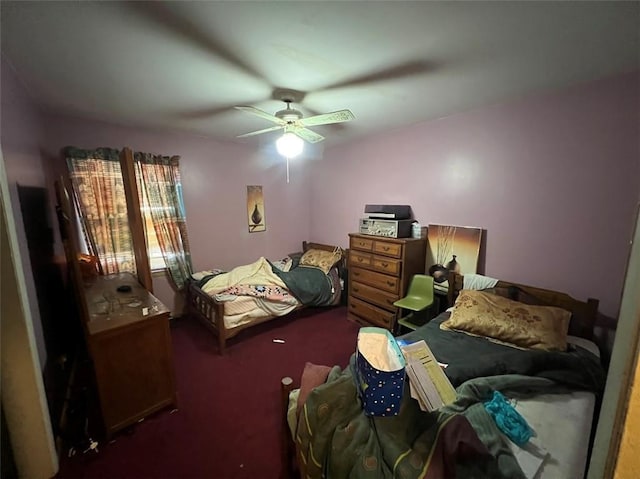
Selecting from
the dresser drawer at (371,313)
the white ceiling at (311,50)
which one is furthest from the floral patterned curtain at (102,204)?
the dresser drawer at (371,313)

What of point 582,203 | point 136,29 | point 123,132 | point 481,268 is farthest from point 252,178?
point 582,203

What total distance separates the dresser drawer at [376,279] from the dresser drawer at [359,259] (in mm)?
73

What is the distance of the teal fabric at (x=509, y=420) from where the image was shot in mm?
1146

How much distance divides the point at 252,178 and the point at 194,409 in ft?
9.49

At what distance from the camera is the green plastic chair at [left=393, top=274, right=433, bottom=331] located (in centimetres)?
264

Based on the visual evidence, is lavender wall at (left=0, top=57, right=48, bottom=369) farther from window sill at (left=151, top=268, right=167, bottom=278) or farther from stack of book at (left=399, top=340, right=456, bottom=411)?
stack of book at (left=399, top=340, right=456, bottom=411)

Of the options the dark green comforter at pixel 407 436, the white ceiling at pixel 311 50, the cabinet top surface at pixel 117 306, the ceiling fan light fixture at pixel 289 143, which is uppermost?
the white ceiling at pixel 311 50

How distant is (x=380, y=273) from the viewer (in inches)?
116

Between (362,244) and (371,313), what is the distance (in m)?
0.82

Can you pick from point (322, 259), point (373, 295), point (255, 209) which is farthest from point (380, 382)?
point (255, 209)

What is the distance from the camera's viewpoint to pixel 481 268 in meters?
2.55

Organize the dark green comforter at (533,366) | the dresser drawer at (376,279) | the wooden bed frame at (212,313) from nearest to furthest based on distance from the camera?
the dark green comforter at (533,366) → the wooden bed frame at (212,313) → the dresser drawer at (376,279)

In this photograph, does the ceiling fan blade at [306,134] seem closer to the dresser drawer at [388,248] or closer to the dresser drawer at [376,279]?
the dresser drawer at [388,248]

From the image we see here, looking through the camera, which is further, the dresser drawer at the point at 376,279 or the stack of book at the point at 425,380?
the dresser drawer at the point at 376,279
